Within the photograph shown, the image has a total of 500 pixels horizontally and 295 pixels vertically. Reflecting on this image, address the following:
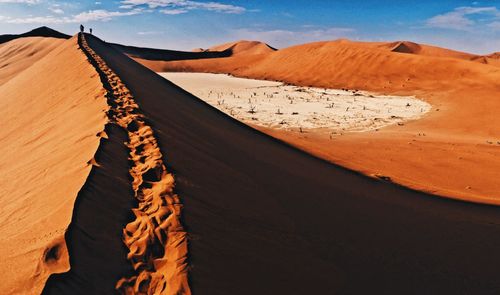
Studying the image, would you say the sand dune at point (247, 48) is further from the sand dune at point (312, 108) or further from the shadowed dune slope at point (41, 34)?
the sand dune at point (312, 108)

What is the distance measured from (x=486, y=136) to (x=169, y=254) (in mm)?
11661

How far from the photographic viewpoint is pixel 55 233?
2.15 metres

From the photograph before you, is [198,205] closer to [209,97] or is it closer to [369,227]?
[369,227]

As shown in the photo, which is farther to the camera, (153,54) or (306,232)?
(153,54)

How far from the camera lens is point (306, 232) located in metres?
3.00

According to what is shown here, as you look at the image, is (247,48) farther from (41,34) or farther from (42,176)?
(42,176)

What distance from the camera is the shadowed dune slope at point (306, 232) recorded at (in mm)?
2369

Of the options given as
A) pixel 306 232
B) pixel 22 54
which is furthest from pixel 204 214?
pixel 22 54

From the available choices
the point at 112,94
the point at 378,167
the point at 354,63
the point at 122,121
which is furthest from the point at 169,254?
the point at 354,63

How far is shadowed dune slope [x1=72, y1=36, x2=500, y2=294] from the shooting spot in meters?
2.37

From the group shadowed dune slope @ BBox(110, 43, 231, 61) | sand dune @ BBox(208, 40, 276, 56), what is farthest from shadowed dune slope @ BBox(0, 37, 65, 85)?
sand dune @ BBox(208, 40, 276, 56)

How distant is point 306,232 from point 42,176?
226 centimetres

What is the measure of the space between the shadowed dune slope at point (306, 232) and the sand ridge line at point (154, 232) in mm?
78

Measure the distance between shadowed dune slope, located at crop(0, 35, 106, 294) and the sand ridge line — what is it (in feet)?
1.19
